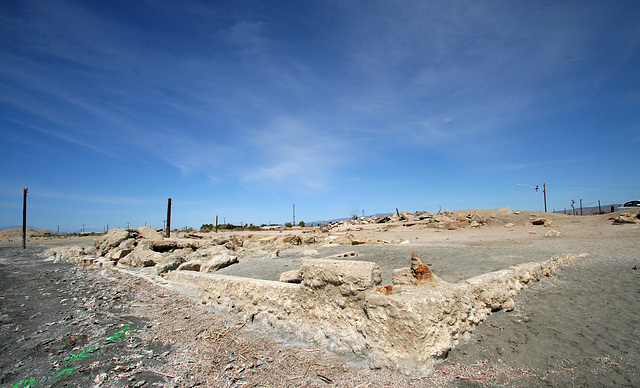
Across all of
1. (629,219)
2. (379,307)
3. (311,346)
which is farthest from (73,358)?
(629,219)

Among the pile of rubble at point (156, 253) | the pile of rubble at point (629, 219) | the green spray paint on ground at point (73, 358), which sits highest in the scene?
the pile of rubble at point (629, 219)

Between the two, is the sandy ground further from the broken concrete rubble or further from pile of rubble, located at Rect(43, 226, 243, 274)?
pile of rubble, located at Rect(43, 226, 243, 274)

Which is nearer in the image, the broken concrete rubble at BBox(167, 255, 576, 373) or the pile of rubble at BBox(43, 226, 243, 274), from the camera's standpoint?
the broken concrete rubble at BBox(167, 255, 576, 373)

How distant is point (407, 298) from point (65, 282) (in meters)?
10.3

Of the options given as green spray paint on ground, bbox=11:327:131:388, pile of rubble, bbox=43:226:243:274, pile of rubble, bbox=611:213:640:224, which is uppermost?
pile of rubble, bbox=611:213:640:224

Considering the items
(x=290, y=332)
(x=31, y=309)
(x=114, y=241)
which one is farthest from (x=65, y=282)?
(x=290, y=332)

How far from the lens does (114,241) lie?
49.1 ft

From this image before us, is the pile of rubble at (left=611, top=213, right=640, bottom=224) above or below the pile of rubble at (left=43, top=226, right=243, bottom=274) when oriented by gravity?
above

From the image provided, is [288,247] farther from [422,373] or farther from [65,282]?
[422,373]

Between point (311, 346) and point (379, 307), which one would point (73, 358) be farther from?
point (379, 307)

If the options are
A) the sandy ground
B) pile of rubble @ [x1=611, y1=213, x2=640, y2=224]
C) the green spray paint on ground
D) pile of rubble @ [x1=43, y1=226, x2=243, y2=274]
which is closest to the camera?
the sandy ground

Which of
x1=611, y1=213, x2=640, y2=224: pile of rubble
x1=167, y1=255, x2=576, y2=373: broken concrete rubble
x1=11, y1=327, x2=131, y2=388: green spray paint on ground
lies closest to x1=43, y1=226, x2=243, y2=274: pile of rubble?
x1=11, y1=327, x2=131, y2=388: green spray paint on ground

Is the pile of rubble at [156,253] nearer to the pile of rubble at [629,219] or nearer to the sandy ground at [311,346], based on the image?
the sandy ground at [311,346]

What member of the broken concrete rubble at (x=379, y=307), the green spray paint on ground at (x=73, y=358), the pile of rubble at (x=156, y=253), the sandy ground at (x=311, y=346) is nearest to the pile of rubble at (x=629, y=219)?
the sandy ground at (x=311, y=346)
